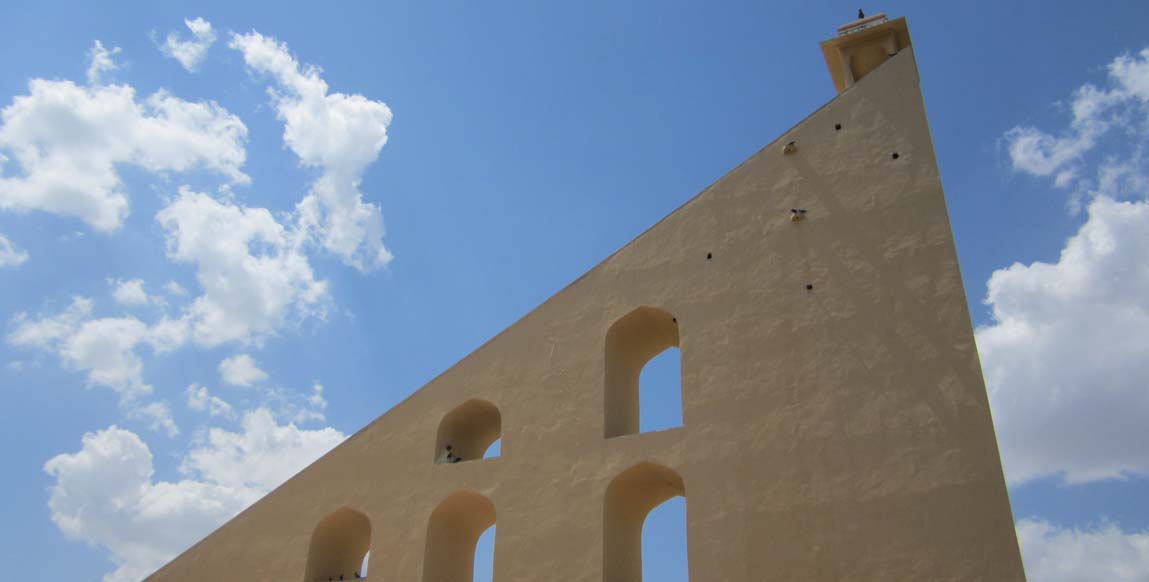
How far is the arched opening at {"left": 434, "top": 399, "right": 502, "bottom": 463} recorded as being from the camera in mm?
10977

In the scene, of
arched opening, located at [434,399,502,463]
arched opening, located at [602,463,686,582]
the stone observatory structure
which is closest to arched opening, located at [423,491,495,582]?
the stone observatory structure

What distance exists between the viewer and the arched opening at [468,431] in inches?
432

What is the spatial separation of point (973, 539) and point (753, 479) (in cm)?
199

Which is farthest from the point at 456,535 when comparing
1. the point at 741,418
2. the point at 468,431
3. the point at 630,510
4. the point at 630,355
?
the point at 741,418

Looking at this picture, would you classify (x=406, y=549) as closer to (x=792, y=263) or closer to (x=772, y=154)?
(x=792, y=263)

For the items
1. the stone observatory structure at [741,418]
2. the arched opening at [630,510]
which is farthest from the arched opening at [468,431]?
the arched opening at [630,510]

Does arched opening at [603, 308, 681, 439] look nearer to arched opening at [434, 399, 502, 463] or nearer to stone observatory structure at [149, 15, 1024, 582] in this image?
stone observatory structure at [149, 15, 1024, 582]

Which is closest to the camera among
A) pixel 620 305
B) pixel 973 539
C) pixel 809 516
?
pixel 973 539

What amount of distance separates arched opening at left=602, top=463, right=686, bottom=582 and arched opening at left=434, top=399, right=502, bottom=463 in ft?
6.00

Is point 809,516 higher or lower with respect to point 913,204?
lower

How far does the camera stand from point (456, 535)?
426 inches

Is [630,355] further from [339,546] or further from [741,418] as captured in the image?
[339,546]

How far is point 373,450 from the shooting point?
11148 millimetres

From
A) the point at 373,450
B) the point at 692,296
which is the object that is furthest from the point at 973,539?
the point at 373,450
